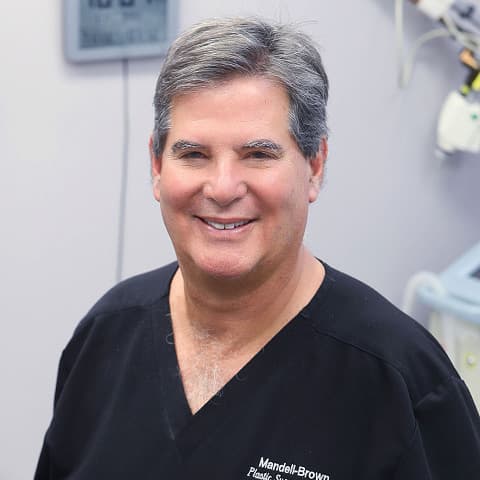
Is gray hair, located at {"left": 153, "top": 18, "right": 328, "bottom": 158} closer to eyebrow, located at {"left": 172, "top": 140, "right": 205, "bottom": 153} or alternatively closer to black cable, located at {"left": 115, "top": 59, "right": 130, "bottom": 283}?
eyebrow, located at {"left": 172, "top": 140, "right": 205, "bottom": 153}

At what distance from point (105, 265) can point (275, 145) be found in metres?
0.91

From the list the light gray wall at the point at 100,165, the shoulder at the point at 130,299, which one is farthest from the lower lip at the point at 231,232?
the light gray wall at the point at 100,165

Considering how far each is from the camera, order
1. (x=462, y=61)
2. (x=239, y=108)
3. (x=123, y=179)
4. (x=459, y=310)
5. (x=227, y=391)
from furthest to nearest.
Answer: (x=462, y=61) < (x=459, y=310) < (x=123, y=179) < (x=227, y=391) < (x=239, y=108)

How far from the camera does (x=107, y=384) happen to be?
4.32ft

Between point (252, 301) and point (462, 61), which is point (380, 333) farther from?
point (462, 61)

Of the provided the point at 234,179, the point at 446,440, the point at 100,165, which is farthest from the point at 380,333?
the point at 100,165

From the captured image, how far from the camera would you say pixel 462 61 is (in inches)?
87.3

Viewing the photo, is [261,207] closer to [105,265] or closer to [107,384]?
[107,384]

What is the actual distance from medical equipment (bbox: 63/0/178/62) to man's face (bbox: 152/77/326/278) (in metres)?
0.70

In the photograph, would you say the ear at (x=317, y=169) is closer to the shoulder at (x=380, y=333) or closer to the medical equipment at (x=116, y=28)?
the shoulder at (x=380, y=333)

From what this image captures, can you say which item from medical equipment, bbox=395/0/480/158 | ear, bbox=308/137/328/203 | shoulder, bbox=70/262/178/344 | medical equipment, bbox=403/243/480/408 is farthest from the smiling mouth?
medical equipment, bbox=395/0/480/158

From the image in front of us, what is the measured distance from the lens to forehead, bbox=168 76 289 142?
3.61ft

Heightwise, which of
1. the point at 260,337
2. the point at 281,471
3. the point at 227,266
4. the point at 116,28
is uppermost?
the point at 116,28

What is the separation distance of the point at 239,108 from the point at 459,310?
1151 mm
